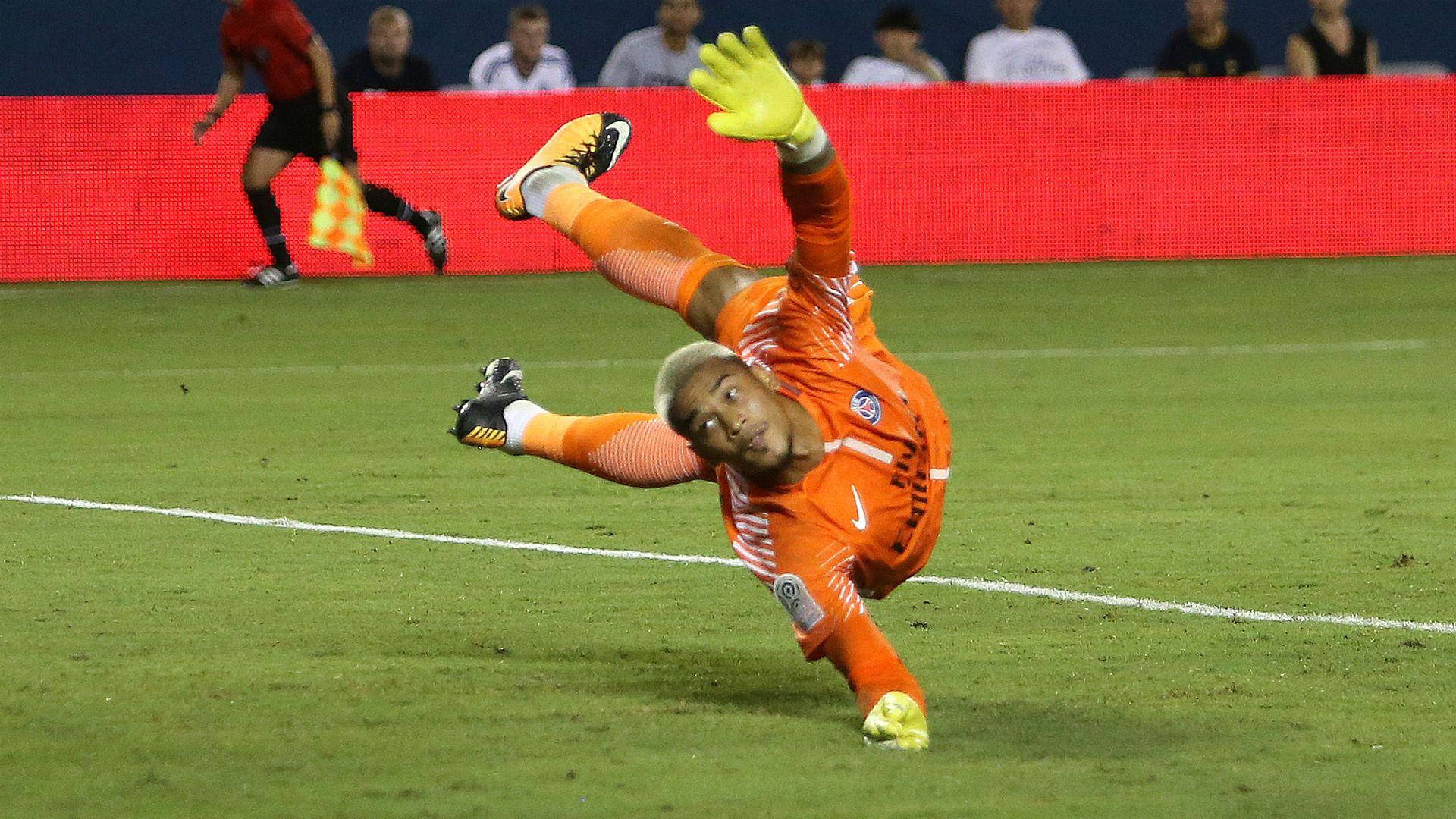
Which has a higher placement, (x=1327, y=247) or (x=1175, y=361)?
(x=1175, y=361)

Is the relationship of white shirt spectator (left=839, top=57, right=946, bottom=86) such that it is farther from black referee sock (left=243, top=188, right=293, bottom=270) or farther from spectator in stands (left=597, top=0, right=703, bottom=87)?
black referee sock (left=243, top=188, right=293, bottom=270)

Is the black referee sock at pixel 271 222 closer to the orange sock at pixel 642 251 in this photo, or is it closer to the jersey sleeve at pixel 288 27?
the jersey sleeve at pixel 288 27

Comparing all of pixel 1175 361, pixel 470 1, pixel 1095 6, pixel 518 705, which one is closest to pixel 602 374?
pixel 1175 361

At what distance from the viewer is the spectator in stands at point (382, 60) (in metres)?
17.0

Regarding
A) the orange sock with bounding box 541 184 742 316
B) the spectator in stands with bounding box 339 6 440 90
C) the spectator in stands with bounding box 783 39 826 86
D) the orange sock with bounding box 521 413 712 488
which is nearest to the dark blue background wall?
the spectator in stands with bounding box 783 39 826 86

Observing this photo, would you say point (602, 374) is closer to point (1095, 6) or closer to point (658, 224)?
point (658, 224)

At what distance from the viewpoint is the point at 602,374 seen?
11.9 metres

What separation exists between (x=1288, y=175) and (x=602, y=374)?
26.8ft

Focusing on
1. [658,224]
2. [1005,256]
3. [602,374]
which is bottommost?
[1005,256]

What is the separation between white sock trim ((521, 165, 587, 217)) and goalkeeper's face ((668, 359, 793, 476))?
1.86m

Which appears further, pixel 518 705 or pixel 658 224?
pixel 658 224

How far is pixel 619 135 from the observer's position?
23.6 ft

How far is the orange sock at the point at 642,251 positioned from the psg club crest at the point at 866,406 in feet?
2.70

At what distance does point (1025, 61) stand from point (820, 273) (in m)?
13.1
